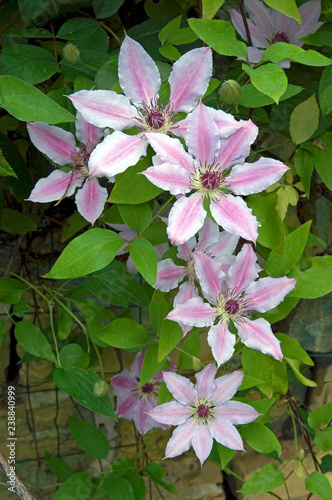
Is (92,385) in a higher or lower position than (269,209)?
lower

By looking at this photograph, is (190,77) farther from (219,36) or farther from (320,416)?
(320,416)

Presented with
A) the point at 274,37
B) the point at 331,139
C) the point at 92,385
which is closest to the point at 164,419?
the point at 92,385

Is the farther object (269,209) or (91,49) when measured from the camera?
(91,49)

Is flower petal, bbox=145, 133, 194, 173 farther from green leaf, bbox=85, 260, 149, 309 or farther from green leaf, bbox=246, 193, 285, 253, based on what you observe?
green leaf, bbox=85, 260, 149, 309

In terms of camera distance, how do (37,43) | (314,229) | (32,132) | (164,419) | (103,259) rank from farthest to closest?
(314,229) < (37,43) < (164,419) < (32,132) < (103,259)

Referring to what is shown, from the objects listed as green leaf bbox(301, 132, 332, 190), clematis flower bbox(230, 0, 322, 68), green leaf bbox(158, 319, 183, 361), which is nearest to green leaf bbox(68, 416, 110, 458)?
green leaf bbox(158, 319, 183, 361)

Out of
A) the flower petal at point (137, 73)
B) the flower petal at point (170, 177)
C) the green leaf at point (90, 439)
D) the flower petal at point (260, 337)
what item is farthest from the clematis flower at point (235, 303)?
the green leaf at point (90, 439)

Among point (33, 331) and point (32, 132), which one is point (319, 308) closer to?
point (33, 331)
